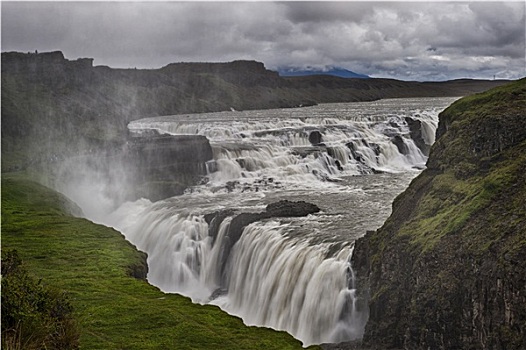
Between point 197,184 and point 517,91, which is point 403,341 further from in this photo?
point 197,184

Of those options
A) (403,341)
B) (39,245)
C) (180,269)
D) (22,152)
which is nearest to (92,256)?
(39,245)

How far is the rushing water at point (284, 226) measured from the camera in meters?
26.8

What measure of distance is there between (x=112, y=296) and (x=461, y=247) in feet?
42.0

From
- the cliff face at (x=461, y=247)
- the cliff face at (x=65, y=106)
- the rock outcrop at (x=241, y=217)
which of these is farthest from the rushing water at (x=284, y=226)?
the cliff face at (x=65, y=106)

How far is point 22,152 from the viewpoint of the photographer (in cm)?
8394

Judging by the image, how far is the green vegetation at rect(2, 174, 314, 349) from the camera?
1725cm

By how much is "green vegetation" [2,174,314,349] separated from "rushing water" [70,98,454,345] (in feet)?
18.5

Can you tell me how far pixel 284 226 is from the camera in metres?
34.8

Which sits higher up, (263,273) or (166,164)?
(166,164)

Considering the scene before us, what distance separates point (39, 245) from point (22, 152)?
5916 centimetres

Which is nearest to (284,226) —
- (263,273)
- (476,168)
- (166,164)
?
(263,273)

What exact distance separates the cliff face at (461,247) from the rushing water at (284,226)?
2.26m

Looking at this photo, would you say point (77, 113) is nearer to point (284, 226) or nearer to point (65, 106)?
point (65, 106)

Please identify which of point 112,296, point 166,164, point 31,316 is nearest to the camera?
point 31,316
